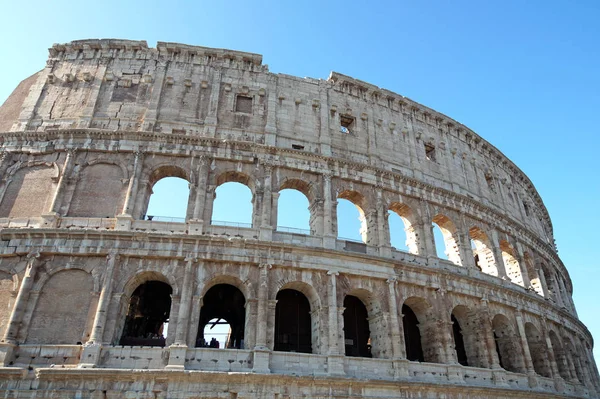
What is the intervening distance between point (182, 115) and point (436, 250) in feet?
38.5

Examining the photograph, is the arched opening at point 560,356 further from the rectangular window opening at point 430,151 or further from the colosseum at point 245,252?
the rectangular window opening at point 430,151

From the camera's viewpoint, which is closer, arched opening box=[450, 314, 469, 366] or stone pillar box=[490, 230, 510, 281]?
arched opening box=[450, 314, 469, 366]

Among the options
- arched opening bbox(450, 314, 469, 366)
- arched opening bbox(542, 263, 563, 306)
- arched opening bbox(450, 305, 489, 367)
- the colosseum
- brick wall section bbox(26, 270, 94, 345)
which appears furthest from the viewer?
arched opening bbox(542, 263, 563, 306)

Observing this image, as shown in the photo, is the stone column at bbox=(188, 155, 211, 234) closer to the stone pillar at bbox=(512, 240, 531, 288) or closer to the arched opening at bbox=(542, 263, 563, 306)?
the stone pillar at bbox=(512, 240, 531, 288)

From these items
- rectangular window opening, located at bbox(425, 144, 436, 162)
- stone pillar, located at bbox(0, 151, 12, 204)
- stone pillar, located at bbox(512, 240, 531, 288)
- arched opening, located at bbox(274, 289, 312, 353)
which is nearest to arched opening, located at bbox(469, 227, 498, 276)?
stone pillar, located at bbox(512, 240, 531, 288)

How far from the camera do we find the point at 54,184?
1473 centimetres

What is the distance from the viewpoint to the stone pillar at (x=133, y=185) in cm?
1419

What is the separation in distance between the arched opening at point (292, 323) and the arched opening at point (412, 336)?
12.8 feet

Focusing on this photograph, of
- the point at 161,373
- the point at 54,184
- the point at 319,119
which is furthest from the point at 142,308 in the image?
the point at 319,119

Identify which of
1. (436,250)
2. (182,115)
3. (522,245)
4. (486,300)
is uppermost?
(182,115)

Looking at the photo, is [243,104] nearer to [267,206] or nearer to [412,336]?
[267,206]

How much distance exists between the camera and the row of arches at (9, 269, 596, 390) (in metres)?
12.5

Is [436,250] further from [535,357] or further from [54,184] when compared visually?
[54,184]

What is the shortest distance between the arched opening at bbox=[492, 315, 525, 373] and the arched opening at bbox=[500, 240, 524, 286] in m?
3.51
